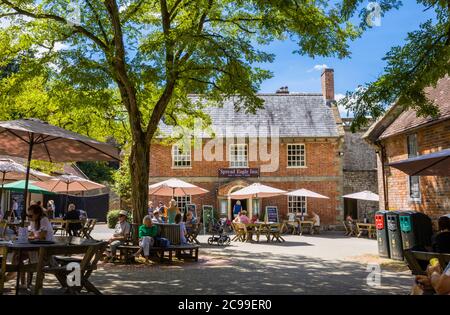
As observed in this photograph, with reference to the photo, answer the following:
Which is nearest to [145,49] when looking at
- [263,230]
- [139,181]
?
[139,181]

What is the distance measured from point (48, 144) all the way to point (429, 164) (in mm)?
7642

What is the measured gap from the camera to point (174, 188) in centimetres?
2352

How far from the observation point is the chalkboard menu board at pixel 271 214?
90.5ft

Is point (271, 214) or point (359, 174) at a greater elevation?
point (359, 174)

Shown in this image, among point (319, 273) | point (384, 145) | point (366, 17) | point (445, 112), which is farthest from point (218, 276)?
point (384, 145)

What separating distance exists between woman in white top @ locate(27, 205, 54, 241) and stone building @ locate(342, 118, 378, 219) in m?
26.2

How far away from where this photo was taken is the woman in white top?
781 cm

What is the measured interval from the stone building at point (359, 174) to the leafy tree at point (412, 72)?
21.6 m

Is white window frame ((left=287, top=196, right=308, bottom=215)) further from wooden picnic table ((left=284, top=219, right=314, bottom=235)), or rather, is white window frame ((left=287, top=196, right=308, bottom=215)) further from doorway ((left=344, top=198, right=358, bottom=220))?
doorway ((left=344, top=198, right=358, bottom=220))

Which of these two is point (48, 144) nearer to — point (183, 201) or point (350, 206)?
point (183, 201)

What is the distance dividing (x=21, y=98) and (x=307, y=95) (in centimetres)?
2090

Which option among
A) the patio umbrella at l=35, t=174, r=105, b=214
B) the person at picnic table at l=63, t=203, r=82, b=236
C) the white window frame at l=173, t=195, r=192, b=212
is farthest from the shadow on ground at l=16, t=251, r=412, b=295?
the white window frame at l=173, t=195, r=192, b=212

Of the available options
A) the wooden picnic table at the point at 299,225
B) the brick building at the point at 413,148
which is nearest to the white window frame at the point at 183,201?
the wooden picnic table at the point at 299,225

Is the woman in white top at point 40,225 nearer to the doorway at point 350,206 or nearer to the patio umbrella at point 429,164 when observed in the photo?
the patio umbrella at point 429,164
